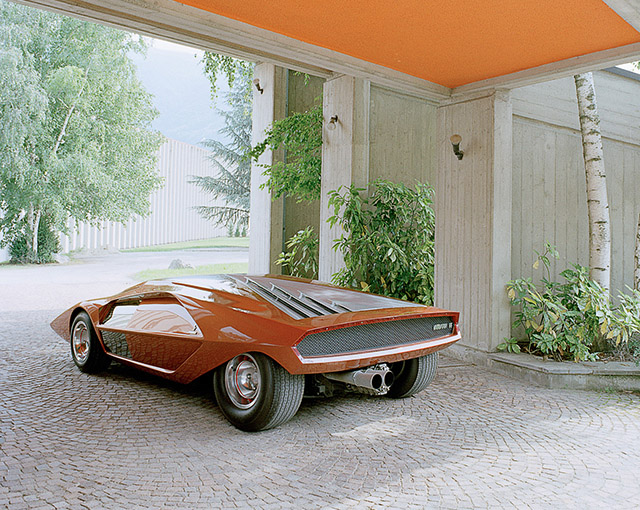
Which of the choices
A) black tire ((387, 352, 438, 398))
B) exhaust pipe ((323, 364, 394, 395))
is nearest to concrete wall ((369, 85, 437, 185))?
black tire ((387, 352, 438, 398))

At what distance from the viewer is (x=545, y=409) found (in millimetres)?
3984

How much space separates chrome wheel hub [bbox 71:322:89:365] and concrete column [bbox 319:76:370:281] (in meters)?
3.01

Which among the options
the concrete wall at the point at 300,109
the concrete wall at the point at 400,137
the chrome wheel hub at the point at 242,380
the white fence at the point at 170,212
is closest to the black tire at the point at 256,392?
the chrome wheel hub at the point at 242,380

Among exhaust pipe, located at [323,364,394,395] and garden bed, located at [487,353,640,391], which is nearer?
exhaust pipe, located at [323,364,394,395]

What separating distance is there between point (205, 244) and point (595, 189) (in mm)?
20411

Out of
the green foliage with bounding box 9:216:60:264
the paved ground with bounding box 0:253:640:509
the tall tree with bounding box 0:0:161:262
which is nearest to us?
the paved ground with bounding box 0:253:640:509

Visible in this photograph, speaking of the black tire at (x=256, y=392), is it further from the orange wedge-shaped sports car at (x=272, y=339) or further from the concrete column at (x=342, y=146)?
the concrete column at (x=342, y=146)

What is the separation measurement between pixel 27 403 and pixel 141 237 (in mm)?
18521

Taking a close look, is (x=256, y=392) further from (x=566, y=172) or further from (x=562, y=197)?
(x=566, y=172)

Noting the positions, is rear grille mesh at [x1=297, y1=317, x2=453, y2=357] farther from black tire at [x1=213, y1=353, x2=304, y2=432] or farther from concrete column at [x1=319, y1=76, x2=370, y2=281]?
concrete column at [x1=319, y1=76, x2=370, y2=281]

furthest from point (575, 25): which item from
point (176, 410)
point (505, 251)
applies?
point (176, 410)

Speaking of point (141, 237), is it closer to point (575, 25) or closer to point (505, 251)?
point (505, 251)

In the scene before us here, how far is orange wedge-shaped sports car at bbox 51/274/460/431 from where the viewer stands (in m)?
3.22

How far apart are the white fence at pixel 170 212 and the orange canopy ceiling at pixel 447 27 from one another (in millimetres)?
17617
